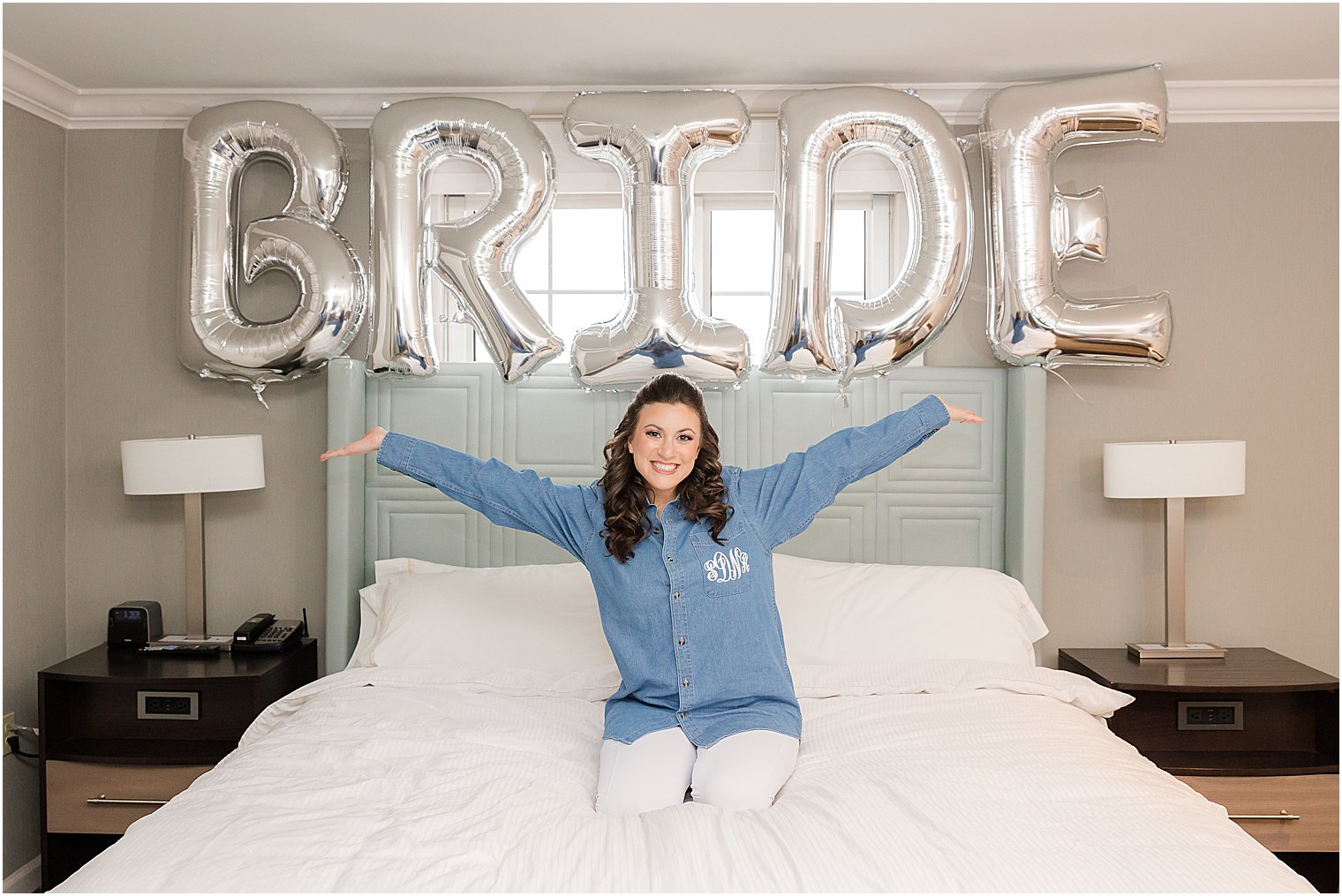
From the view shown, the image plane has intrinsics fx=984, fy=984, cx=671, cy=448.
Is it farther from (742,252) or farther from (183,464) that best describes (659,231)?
(183,464)

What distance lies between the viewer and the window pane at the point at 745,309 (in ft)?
10.1

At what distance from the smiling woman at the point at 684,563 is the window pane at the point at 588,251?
3.57 ft

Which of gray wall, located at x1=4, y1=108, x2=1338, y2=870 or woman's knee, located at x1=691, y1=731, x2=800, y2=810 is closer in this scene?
woman's knee, located at x1=691, y1=731, x2=800, y2=810

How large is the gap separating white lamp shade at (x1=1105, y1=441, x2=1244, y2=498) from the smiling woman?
0.77 meters

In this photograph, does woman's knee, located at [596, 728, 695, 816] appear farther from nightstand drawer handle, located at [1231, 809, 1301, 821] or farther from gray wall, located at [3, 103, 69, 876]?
gray wall, located at [3, 103, 69, 876]

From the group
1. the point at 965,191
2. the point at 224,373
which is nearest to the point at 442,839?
the point at 224,373

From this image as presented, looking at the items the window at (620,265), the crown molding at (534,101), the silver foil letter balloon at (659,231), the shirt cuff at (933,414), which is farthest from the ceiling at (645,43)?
the shirt cuff at (933,414)

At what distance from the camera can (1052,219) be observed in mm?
2795

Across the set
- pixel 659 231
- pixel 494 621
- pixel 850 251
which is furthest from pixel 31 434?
pixel 850 251

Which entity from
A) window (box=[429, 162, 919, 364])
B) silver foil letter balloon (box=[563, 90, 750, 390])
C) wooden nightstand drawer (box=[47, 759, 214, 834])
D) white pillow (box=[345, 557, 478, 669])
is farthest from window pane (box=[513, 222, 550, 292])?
wooden nightstand drawer (box=[47, 759, 214, 834])

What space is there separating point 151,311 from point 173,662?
109 centimetres

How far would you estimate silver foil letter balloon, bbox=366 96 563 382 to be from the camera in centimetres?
278

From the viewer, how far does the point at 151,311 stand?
3.02 metres

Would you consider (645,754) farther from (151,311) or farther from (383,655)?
(151,311)
